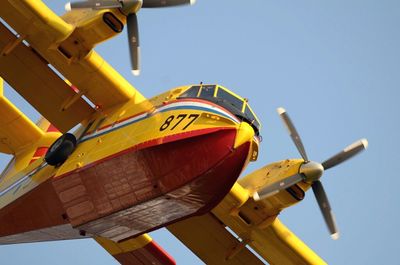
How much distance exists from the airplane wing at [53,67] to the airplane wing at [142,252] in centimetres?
435

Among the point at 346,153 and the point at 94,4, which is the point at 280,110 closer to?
the point at 346,153

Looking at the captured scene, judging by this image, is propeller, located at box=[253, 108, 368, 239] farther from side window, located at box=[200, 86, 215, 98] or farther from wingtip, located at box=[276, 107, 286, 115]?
side window, located at box=[200, 86, 215, 98]

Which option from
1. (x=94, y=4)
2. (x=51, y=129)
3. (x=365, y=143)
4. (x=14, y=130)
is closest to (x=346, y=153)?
(x=365, y=143)

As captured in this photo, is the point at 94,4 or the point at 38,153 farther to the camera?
the point at 38,153

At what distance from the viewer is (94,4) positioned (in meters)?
25.3

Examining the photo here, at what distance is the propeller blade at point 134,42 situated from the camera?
25.7m

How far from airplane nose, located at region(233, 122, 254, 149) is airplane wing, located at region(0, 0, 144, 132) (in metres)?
4.13

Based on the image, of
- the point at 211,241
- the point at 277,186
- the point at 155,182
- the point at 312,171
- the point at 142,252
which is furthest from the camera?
the point at 211,241

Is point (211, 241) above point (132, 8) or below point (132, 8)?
below

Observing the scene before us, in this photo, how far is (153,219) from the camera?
2484 cm

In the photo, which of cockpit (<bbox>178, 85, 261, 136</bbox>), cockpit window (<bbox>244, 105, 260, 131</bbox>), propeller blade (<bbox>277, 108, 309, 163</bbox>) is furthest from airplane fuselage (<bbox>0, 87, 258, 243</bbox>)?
propeller blade (<bbox>277, 108, 309, 163</bbox>)

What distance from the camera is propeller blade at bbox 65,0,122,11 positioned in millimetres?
25250

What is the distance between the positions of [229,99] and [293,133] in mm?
4488

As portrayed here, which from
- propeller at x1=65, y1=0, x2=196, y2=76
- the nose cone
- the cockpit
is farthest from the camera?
the nose cone
